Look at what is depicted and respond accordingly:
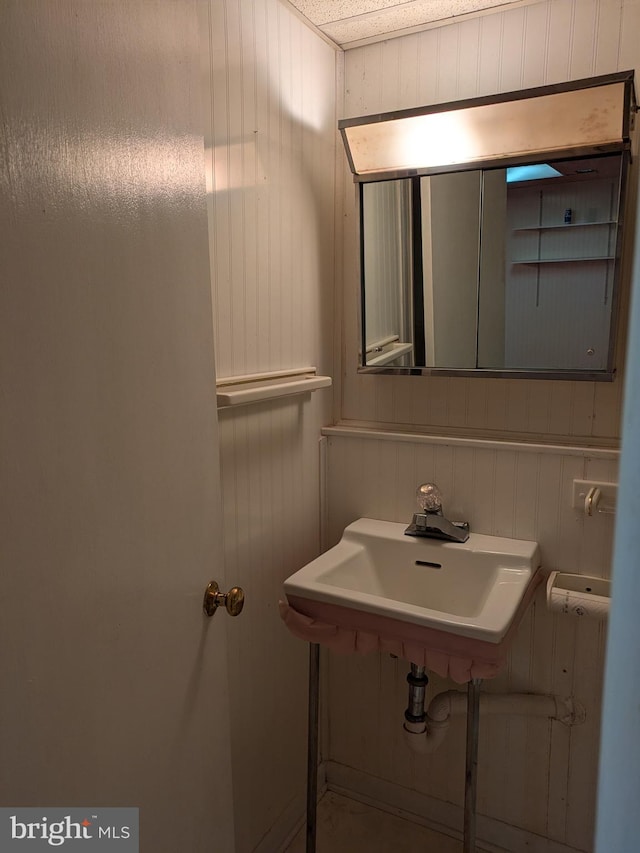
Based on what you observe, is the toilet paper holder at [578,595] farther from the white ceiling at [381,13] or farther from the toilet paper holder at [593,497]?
the white ceiling at [381,13]

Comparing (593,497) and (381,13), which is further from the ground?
(381,13)

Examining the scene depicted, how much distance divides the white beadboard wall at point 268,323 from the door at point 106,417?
330 mm

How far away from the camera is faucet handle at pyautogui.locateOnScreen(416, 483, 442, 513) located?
1608 millimetres

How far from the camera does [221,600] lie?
1.07 m

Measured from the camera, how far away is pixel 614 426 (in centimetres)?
149

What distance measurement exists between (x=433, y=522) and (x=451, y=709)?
1.69ft

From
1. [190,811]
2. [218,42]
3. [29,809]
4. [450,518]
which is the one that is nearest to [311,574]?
[450,518]

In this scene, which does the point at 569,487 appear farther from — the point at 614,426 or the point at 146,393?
the point at 146,393

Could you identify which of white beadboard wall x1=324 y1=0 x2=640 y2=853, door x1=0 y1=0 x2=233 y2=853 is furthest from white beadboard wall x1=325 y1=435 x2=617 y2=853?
door x1=0 y1=0 x2=233 y2=853

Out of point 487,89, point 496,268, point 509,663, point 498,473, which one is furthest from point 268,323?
point 509,663

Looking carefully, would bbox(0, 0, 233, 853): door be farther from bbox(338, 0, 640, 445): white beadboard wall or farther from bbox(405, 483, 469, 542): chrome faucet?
bbox(338, 0, 640, 445): white beadboard wall

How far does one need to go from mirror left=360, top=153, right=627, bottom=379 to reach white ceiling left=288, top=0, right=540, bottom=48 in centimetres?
40

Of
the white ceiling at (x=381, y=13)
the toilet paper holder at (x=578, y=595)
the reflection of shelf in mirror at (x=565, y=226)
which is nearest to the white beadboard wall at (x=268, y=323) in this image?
the white ceiling at (x=381, y=13)

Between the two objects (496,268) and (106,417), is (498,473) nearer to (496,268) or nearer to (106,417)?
(496,268)
